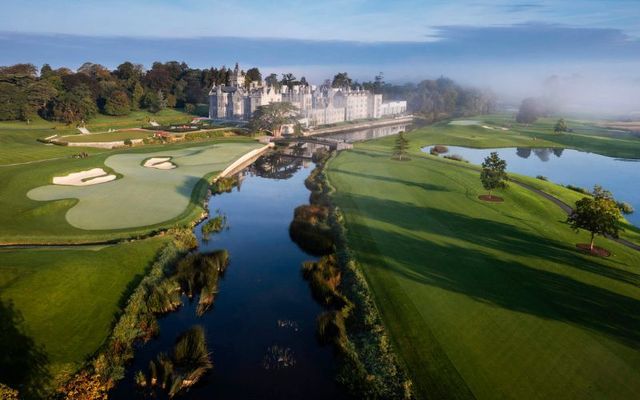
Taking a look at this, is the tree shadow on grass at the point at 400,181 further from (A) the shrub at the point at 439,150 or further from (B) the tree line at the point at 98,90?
Answer: (B) the tree line at the point at 98,90

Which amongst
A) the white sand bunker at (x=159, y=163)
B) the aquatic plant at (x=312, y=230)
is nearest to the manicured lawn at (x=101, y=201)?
the white sand bunker at (x=159, y=163)

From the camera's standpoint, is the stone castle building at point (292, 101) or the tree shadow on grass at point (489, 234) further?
the stone castle building at point (292, 101)

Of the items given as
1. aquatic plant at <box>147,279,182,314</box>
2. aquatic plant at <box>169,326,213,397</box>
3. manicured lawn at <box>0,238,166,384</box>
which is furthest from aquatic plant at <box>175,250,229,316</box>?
aquatic plant at <box>169,326,213,397</box>

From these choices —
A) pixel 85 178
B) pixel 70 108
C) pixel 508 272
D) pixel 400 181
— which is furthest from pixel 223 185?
pixel 70 108

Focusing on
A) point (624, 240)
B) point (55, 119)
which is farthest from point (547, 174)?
point (55, 119)

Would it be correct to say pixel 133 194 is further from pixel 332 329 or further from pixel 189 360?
pixel 332 329

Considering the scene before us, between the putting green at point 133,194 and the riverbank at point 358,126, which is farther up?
the riverbank at point 358,126

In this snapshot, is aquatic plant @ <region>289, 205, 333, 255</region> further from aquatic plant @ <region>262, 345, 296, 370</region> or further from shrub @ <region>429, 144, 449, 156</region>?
shrub @ <region>429, 144, 449, 156</region>
